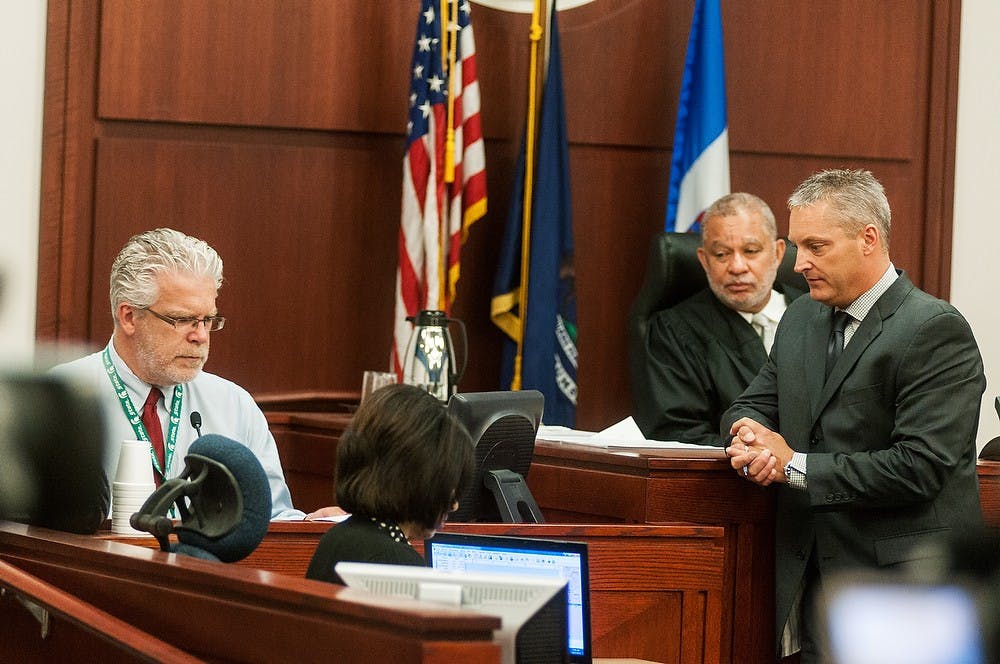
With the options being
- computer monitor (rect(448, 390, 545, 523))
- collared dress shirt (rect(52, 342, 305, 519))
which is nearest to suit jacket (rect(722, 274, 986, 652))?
computer monitor (rect(448, 390, 545, 523))

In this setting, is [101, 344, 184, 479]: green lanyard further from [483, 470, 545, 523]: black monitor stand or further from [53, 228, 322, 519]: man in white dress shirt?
[483, 470, 545, 523]: black monitor stand

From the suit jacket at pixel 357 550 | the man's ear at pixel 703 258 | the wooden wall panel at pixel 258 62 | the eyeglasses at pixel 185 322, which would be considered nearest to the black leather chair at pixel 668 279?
the man's ear at pixel 703 258

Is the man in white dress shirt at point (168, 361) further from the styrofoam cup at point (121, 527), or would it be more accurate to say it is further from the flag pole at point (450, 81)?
the flag pole at point (450, 81)

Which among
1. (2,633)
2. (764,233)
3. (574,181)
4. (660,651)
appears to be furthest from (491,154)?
(2,633)

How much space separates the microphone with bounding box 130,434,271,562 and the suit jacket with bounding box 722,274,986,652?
1931 mm

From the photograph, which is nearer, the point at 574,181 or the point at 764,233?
the point at 764,233

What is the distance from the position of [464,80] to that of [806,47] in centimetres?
153

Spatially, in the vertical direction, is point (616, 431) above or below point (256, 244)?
below

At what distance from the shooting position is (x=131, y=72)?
17.8ft

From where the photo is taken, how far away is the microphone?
2107 millimetres

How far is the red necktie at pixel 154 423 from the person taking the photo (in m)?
3.43

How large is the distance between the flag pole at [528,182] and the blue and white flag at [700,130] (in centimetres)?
58

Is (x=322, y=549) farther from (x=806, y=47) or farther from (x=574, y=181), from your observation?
(x=806, y=47)

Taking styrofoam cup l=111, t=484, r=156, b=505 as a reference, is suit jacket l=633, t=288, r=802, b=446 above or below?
above
